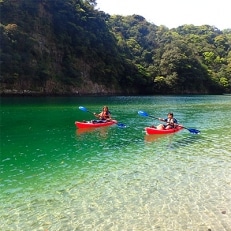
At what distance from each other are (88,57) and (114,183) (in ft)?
207

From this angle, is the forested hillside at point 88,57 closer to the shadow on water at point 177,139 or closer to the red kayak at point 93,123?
the red kayak at point 93,123

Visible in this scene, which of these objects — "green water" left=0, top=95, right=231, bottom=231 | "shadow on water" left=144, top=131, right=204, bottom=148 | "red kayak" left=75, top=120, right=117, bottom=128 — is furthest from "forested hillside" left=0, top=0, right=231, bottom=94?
"green water" left=0, top=95, right=231, bottom=231

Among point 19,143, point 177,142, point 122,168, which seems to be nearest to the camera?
point 122,168

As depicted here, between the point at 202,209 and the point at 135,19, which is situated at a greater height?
the point at 135,19

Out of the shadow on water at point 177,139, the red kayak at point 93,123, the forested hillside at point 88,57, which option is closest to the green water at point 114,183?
the shadow on water at point 177,139

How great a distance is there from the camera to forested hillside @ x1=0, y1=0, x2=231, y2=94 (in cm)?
5509

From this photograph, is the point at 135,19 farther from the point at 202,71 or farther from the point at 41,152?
the point at 41,152

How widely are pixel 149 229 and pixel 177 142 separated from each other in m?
10.3

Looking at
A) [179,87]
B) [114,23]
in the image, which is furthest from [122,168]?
[114,23]

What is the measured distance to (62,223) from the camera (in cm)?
683

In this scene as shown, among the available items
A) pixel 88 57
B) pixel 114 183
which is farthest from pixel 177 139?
pixel 88 57

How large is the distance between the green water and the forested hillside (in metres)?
40.5

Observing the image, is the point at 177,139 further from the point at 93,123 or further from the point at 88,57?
the point at 88,57

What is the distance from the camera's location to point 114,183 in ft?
31.7
